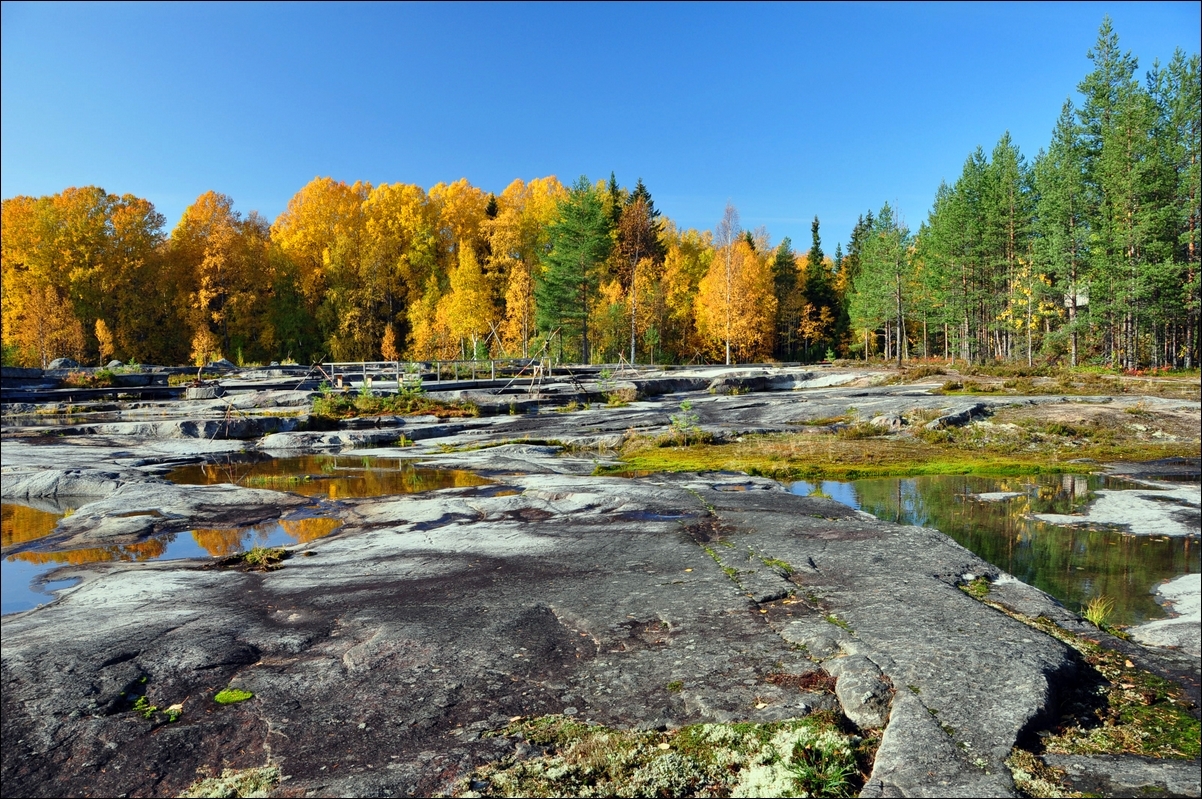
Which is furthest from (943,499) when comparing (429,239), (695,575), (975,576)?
(429,239)

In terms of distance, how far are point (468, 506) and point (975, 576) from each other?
23.5ft

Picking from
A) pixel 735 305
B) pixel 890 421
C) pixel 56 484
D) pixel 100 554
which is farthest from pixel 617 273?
A: pixel 100 554

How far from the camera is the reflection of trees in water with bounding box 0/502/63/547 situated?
9.91 m

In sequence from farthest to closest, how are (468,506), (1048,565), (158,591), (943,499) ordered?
(943,499) → (468,506) → (1048,565) → (158,591)

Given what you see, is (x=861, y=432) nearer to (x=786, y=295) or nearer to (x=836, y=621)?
(x=836, y=621)

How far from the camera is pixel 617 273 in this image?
65.7 metres

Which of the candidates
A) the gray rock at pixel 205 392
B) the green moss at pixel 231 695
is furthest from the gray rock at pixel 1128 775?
the gray rock at pixel 205 392

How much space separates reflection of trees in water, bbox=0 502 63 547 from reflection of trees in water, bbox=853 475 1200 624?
12485mm

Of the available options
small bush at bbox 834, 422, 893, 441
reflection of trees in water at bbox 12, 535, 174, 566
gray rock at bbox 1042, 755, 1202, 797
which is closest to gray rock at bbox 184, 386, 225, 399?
reflection of trees in water at bbox 12, 535, 174, 566

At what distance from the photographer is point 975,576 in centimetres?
736

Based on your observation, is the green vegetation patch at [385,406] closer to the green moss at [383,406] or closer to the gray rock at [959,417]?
the green moss at [383,406]

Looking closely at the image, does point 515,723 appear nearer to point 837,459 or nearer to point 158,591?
point 158,591

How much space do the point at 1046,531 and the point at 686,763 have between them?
8444 mm

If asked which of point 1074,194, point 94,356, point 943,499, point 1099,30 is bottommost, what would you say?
point 943,499
